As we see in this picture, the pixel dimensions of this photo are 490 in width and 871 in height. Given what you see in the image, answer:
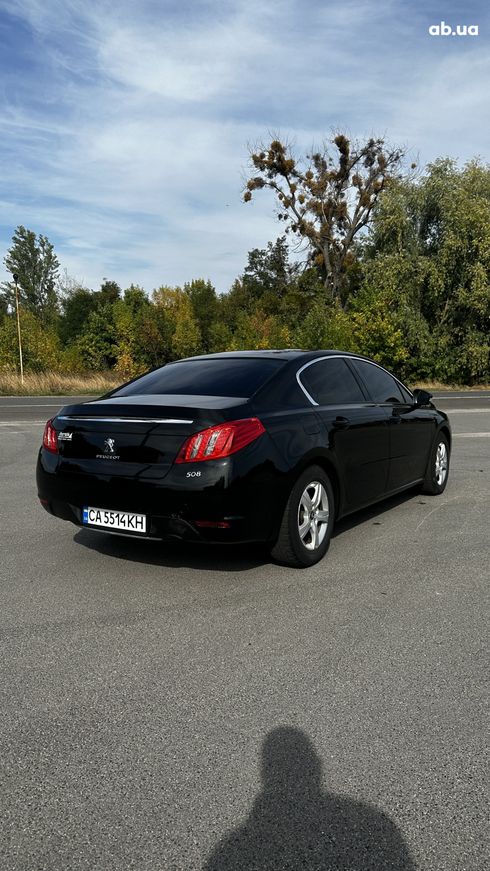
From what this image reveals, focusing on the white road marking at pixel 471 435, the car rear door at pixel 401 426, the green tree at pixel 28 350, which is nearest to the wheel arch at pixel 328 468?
the car rear door at pixel 401 426

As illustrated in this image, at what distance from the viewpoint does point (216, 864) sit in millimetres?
1962

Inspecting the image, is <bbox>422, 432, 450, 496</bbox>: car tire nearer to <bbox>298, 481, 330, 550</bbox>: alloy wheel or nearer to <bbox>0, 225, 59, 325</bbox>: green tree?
<bbox>298, 481, 330, 550</bbox>: alloy wheel

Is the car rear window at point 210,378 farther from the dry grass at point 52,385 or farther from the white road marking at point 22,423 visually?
the dry grass at point 52,385

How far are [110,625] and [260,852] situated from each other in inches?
75.2

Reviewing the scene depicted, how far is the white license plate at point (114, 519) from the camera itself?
14.2ft

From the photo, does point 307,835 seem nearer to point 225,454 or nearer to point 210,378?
point 225,454

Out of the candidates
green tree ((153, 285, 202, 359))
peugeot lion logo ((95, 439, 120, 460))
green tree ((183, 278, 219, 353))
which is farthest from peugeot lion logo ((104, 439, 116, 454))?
green tree ((183, 278, 219, 353))

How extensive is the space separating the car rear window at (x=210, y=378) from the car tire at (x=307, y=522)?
0.75 m

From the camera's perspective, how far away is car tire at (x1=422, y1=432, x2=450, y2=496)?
7.14 metres

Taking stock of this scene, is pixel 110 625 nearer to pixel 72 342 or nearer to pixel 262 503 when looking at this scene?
pixel 262 503

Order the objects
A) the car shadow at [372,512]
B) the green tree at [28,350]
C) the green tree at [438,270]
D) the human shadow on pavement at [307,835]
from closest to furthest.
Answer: the human shadow on pavement at [307,835] < the car shadow at [372,512] < the green tree at [438,270] < the green tree at [28,350]

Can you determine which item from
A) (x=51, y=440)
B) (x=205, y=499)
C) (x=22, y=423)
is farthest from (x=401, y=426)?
(x=22, y=423)

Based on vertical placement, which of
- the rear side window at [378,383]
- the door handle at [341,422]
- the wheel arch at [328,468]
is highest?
the rear side window at [378,383]

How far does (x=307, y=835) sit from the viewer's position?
2.08m
